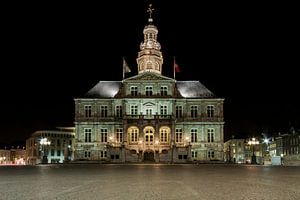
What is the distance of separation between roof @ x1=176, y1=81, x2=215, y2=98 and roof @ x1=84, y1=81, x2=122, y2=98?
1055cm

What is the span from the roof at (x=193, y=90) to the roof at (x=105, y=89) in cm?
1055

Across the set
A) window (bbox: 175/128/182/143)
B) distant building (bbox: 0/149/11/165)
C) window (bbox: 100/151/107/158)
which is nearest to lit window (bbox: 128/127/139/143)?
window (bbox: 100/151/107/158)

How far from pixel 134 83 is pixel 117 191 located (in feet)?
198

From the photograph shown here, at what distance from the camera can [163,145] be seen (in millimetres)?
72250

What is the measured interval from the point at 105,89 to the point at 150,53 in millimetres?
10381

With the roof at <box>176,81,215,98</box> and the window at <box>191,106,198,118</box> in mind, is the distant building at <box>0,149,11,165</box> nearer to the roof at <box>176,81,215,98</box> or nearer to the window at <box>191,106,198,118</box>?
the roof at <box>176,81,215,98</box>

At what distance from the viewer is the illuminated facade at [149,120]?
236 ft

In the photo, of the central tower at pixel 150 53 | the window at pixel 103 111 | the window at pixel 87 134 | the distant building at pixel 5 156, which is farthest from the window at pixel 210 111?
the distant building at pixel 5 156

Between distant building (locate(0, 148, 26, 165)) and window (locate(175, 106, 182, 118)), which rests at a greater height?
window (locate(175, 106, 182, 118))

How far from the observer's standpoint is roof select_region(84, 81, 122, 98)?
77000 mm

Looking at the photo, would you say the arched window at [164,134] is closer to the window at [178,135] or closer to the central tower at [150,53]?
the window at [178,135]

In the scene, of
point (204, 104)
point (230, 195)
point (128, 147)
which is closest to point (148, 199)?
point (230, 195)

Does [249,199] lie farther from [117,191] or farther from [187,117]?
[187,117]

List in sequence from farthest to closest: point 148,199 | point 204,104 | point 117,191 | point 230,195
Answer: point 204,104, point 117,191, point 230,195, point 148,199
